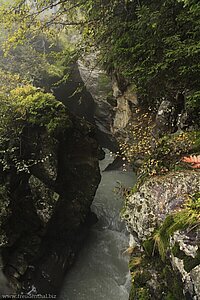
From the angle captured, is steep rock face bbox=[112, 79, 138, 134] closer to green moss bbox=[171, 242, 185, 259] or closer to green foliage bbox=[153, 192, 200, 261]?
green foliage bbox=[153, 192, 200, 261]

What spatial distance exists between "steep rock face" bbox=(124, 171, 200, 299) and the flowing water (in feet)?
7.12

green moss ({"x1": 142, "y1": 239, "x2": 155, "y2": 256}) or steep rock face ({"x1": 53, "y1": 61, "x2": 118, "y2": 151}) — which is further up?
steep rock face ({"x1": 53, "y1": 61, "x2": 118, "y2": 151})

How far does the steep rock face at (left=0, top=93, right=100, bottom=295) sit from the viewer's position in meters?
7.13

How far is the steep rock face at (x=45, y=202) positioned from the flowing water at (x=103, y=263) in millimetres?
404

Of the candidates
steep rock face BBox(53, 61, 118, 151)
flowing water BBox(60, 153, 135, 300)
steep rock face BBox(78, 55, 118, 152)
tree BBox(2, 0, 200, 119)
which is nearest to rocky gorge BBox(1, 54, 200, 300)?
flowing water BBox(60, 153, 135, 300)

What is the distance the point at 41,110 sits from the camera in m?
8.15

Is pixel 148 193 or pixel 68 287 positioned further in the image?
pixel 68 287

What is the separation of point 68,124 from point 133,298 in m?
5.49

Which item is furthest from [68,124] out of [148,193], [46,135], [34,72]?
[34,72]

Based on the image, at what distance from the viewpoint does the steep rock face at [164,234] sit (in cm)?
330

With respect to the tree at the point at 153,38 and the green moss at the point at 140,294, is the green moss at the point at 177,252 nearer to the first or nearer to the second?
the green moss at the point at 140,294

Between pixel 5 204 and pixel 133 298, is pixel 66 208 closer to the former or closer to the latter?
pixel 5 204

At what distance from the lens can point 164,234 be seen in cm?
383

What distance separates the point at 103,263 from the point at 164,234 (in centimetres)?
522
